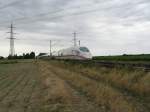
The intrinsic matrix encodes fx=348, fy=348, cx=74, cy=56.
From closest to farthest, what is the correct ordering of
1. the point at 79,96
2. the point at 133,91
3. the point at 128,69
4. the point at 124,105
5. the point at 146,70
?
the point at 124,105 → the point at 79,96 → the point at 133,91 → the point at 146,70 → the point at 128,69

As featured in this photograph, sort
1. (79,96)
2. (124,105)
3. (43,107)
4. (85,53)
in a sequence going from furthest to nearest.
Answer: (85,53) → (79,96) → (43,107) → (124,105)

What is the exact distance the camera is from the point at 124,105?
11.8 m

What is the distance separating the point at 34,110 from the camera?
12469 mm

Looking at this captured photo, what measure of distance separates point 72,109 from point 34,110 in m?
1.50

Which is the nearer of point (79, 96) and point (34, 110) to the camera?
point (34, 110)

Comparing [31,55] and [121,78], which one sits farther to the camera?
[31,55]

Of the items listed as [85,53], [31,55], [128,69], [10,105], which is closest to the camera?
[10,105]

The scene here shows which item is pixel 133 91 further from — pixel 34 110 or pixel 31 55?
pixel 31 55

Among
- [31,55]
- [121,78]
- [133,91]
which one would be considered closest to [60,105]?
[133,91]

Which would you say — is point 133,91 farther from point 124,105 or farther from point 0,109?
point 0,109

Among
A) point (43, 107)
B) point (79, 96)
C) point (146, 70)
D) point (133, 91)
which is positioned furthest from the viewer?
point (146, 70)

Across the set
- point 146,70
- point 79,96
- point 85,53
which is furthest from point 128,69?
point 85,53

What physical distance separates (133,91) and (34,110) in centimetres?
572

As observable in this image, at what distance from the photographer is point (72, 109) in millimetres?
11852
